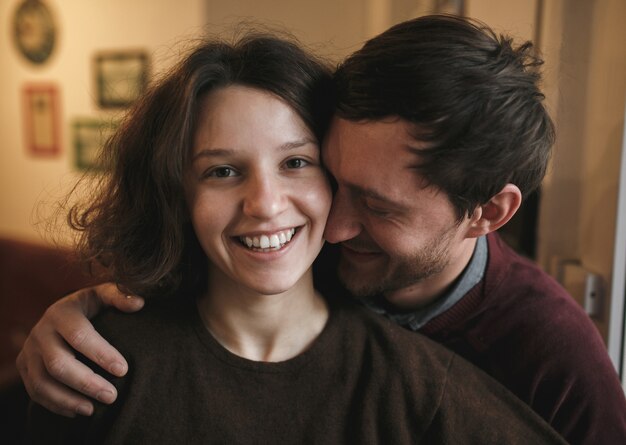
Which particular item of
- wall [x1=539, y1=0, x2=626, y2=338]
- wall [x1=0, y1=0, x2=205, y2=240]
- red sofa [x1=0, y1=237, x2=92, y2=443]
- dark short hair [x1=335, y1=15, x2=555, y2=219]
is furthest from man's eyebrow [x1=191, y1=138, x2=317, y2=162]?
red sofa [x1=0, y1=237, x2=92, y2=443]

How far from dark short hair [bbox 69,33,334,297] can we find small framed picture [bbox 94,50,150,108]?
2389 mm

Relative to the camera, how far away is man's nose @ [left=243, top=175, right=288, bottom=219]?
40.7 inches

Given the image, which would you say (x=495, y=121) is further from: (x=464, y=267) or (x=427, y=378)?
(x=427, y=378)

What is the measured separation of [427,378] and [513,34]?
1017mm

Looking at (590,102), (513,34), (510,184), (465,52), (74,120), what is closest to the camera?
(465,52)

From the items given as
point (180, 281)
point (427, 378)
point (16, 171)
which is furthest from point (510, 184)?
point (16, 171)

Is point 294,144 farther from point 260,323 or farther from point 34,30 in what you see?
point 34,30

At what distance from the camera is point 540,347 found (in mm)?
1213

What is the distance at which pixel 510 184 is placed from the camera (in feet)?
3.96

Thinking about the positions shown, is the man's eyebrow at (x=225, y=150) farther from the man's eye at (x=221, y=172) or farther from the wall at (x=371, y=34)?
the wall at (x=371, y=34)

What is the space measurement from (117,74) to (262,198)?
3.00 meters

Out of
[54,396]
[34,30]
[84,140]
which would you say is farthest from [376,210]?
[34,30]

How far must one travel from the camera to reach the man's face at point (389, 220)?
3.67 feet

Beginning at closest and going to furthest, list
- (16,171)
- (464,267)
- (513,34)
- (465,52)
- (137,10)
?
(465,52), (464,267), (513,34), (137,10), (16,171)
